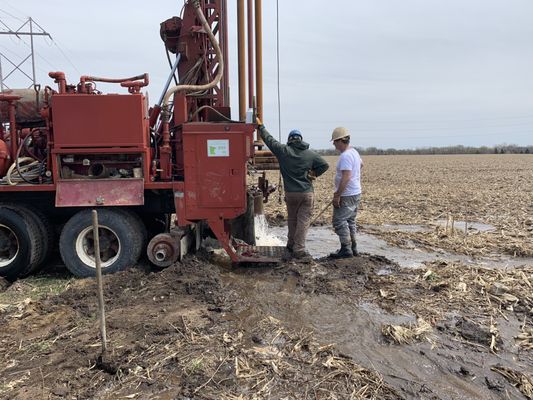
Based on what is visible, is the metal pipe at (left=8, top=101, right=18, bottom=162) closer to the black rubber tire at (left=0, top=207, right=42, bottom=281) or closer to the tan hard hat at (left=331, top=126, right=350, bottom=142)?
the black rubber tire at (left=0, top=207, right=42, bottom=281)

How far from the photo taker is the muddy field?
348 centimetres

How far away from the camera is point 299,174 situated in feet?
23.2

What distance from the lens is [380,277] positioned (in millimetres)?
6352

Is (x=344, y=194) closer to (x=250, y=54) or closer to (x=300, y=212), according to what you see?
(x=300, y=212)

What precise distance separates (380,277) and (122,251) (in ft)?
12.1

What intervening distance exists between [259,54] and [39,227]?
437 centimetres

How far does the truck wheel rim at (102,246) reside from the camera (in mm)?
6336

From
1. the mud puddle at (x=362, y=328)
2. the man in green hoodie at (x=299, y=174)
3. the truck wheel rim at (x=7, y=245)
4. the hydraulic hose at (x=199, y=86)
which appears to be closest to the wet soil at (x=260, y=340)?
the mud puddle at (x=362, y=328)

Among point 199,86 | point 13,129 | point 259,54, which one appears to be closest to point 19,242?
point 13,129

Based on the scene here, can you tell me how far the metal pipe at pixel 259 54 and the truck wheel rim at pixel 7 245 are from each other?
414 centimetres

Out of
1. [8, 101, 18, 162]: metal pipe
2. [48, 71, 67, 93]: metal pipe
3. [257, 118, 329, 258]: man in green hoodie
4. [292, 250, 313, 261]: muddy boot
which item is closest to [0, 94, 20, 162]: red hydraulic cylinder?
[8, 101, 18, 162]: metal pipe

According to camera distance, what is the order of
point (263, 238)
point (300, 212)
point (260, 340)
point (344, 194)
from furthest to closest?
point (263, 238)
point (344, 194)
point (300, 212)
point (260, 340)

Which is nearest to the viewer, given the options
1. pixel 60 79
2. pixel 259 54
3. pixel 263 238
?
pixel 60 79

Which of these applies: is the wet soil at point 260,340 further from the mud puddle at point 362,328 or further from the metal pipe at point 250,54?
the metal pipe at point 250,54
